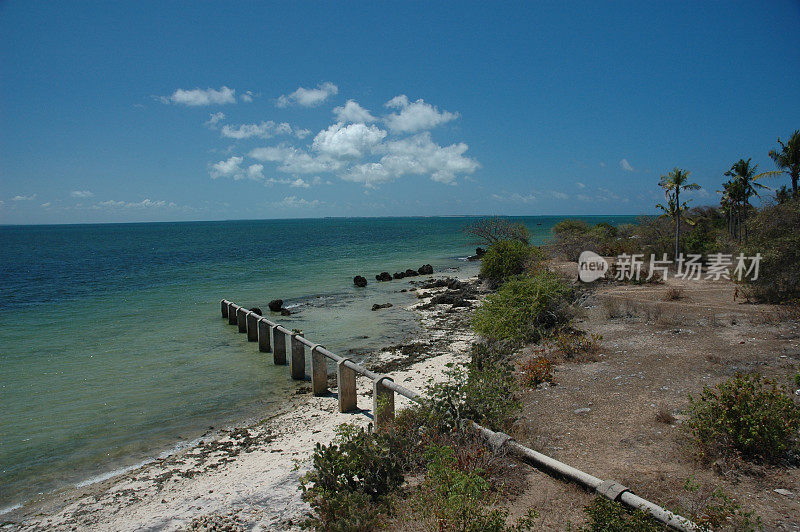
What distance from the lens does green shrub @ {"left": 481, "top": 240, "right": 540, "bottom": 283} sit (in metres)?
23.5

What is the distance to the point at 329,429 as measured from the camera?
880 cm

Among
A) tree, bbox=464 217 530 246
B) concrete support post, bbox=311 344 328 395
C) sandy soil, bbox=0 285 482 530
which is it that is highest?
tree, bbox=464 217 530 246

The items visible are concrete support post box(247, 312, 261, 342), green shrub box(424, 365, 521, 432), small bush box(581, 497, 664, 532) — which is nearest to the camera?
small bush box(581, 497, 664, 532)

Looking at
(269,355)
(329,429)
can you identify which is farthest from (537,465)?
(269,355)

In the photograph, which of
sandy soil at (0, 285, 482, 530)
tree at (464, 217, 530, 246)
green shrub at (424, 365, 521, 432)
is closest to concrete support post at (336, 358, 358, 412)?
sandy soil at (0, 285, 482, 530)

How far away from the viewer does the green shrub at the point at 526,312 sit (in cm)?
1195

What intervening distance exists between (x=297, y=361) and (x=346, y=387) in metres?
3.26

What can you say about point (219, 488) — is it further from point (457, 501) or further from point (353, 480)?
point (457, 501)

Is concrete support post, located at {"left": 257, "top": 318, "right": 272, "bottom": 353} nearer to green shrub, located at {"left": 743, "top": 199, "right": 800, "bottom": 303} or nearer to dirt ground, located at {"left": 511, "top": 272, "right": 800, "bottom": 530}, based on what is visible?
dirt ground, located at {"left": 511, "top": 272, "right": 800, "bottom": 530}

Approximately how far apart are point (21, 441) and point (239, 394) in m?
4.39

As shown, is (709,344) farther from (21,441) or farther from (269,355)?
(21,441)

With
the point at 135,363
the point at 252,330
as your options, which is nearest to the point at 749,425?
the point at 252,330

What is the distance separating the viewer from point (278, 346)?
540 inches

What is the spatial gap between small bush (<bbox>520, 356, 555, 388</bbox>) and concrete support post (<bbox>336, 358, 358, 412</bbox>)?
11.5ft
